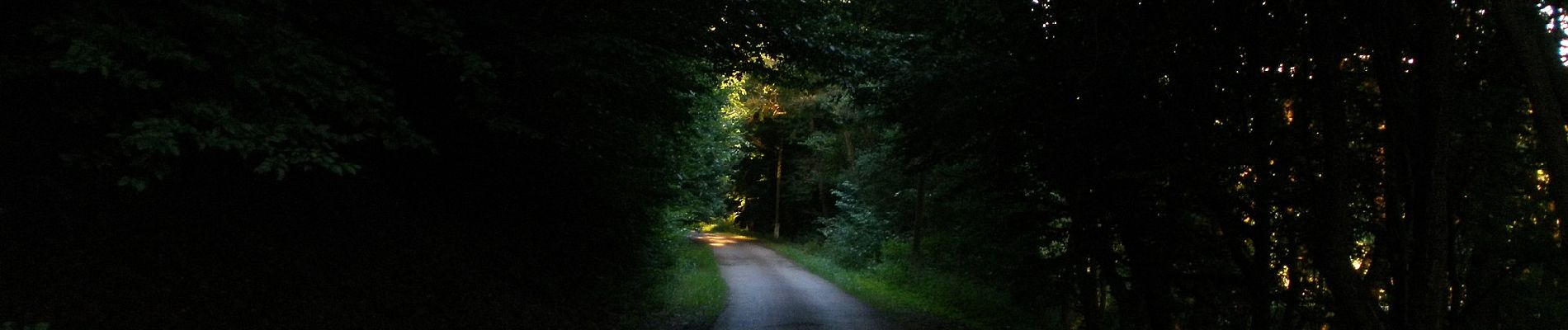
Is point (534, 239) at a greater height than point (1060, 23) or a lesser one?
lesser

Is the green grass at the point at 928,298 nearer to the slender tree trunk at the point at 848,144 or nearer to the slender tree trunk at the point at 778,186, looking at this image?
the slender tree trunk at the point at 848,144

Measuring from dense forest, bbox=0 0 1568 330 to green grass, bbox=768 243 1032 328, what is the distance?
14.8ft

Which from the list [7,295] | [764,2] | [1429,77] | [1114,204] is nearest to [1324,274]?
[1429,77]

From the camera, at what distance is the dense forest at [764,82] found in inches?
207

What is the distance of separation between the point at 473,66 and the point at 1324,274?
634 cm

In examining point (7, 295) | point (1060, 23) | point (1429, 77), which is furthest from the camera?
point (1060, 23)

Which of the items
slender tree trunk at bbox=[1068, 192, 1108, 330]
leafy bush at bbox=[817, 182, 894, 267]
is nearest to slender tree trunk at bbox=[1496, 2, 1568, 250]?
slender tree trunk at bbox=[1068, 192, 1108, 330]

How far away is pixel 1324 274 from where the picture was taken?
695cm

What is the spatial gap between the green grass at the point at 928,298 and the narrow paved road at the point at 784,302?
572mm

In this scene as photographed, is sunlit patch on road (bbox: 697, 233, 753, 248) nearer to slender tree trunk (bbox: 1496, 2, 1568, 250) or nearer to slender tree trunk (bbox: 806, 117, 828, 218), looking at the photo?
slender tree trunk (bbox: 806, 117, 828, 218)

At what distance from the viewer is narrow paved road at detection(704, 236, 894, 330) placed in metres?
14.8

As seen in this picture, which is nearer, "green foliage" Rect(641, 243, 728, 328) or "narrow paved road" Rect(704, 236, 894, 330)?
"narrow paved road" Rect(704, 236, 894, 330)

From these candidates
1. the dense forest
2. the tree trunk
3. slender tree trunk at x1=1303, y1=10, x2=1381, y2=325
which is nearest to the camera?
the dense forest

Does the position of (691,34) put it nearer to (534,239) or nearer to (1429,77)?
(534,239)
